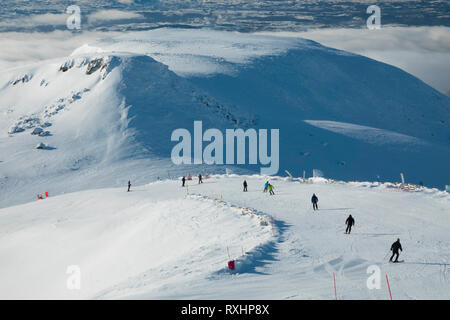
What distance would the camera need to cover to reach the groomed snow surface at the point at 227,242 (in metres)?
18.5

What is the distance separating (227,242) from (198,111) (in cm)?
4901

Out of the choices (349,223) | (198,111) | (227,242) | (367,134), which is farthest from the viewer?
(367,134)

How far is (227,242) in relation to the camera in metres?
24.0

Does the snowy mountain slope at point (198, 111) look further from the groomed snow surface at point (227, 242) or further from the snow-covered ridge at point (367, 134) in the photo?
the groomed snow surface at point (227, 242)

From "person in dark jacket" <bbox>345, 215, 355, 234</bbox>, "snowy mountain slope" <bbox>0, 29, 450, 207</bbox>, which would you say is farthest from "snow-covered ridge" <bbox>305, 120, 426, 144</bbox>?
"person in dark jacket" <bbox>345, 215, 355, 234</bbox>

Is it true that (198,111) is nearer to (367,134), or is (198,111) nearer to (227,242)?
(367,134)

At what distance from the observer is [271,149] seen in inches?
2509

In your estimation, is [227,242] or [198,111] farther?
[198,111]

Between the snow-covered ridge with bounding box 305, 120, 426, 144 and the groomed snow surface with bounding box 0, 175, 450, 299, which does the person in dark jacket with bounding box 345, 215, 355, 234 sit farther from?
the snow-covered ridge with bounding box 305, 120, 426, 144

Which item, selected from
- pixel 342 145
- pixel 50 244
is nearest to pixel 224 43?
pixel 342 145

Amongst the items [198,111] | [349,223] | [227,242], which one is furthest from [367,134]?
[227,242]

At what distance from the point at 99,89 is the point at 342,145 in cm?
3645

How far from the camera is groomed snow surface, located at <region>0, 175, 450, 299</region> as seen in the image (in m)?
18.5

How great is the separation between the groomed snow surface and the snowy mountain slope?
56.2 ft
